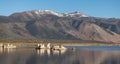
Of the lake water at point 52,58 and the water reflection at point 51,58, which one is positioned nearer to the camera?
the water reflection at point 51,58

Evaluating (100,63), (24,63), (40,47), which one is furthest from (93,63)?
(40,47)

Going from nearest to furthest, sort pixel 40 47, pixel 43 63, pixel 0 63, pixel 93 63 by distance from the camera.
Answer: pixel 0 63, pixel 43 63, pixel 93 63, pixel 40 47

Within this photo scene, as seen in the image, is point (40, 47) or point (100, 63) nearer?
point (100, 63)

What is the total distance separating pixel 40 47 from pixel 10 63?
6852 centimetres

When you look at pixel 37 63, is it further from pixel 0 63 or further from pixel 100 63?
pixel 100 63

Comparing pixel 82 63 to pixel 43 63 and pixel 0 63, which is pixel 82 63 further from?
pixel 0 63

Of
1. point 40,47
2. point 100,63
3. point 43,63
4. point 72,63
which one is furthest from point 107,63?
point 40,47

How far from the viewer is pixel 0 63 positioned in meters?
65.9

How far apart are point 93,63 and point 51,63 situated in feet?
28.4

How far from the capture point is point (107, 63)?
247 feet

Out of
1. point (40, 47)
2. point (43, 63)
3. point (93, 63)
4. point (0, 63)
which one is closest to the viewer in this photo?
point (0, 63)

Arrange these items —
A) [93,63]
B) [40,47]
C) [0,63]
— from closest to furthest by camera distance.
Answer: [0,63] → [93,63] → [40,47]

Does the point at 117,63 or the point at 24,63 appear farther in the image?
the point at 117,63

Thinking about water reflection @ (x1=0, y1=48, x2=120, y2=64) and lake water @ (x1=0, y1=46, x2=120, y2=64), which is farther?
lake water @ (x1=0, y1=46, x2=120, y2=64)
